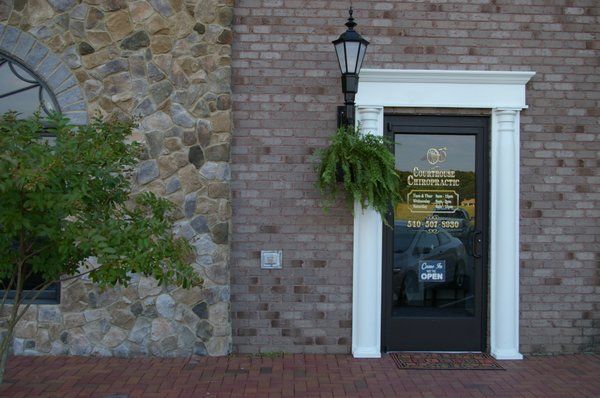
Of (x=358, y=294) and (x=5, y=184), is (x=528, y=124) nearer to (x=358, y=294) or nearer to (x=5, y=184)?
(x=358, y=294)

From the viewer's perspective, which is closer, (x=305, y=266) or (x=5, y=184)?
(x=5, y=184)

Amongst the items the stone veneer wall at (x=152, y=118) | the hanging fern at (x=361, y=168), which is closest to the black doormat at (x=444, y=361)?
the hanging fern at (x=361, y=168)

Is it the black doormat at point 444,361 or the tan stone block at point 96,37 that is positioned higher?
the tan stone block at point 96,37

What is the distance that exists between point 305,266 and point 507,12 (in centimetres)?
342

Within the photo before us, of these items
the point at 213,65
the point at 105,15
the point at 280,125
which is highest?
the point at 105,15

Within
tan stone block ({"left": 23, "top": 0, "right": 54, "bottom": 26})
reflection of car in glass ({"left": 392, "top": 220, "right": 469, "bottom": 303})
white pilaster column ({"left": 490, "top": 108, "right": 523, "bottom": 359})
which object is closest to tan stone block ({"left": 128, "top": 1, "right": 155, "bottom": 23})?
tan stone block ({"left": 23, "top": 0, "right": 54, "bottom": 26})

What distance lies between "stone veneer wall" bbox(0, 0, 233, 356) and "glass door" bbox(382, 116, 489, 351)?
73.5 inches

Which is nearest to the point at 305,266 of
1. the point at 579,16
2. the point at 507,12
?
the point at 507,12

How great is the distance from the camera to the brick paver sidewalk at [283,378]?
5.33 meters

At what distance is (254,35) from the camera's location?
6.47 m

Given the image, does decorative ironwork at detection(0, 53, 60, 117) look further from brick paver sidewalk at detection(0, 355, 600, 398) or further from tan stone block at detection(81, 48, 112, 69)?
brick paver sidewalk at detection(0, 355, 600, 398)

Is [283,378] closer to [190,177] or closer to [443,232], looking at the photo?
[190,177]

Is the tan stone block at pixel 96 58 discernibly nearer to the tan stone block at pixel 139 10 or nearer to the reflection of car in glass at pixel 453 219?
the tan stone block at pixel 139 10

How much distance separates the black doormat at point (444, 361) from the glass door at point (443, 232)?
16cm
